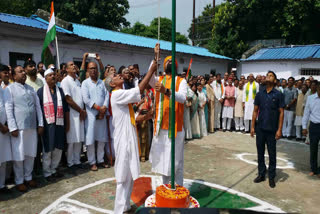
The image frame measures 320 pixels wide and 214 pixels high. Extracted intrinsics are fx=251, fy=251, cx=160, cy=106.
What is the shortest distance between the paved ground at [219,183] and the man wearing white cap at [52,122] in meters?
0.35

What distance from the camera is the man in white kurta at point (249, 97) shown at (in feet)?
31.5

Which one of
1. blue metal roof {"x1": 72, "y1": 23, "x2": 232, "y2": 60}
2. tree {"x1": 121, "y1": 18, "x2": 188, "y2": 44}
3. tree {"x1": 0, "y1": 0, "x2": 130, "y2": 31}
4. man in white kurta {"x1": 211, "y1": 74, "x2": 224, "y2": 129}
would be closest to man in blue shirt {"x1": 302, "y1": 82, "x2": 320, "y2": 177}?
man in white kurta {"x1": 211, "y1": 74, "x2": 224, "y2": 129}

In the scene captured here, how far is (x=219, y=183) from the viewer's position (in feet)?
15.9

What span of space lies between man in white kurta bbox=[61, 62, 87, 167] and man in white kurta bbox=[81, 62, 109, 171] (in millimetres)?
122

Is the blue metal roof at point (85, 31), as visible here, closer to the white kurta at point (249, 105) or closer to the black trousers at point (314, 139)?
the white kurta at point (249, 105)

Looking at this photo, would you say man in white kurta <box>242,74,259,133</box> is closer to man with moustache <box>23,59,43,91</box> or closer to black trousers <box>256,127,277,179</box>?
black trousers <box>256,127,277,179</box>

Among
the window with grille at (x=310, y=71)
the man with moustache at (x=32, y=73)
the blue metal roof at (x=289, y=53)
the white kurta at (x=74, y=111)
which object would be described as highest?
the blue metal roof at (x=289, y=53)

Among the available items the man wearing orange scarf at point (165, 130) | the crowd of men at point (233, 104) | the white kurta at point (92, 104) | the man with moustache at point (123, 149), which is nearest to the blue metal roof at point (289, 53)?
the crowd of men at point (233, 104)

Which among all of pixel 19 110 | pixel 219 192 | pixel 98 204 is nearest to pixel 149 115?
pixel 98 204

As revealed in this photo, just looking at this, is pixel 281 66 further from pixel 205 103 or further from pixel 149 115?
pixel 149 115

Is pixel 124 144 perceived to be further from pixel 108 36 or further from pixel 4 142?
pixel 108 36

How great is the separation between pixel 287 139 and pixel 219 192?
5.82 m

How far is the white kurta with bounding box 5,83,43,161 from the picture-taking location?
4.12 meters

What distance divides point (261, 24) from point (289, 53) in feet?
20.5
